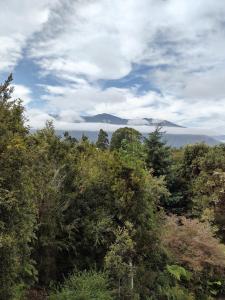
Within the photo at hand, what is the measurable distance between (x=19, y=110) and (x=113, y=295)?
24.9ft

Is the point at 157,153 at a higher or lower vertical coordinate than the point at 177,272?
higher

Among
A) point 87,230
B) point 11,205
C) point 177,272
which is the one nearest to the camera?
point 11,205

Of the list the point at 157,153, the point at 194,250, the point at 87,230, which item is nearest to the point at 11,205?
the point at 87,230

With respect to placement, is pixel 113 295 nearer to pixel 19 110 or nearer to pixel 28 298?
pixel 28 298

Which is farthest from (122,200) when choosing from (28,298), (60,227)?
(28,298)

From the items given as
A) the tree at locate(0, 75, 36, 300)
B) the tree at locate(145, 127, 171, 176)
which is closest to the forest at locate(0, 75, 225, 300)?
the tree at locate(0, 75, 36, 300)

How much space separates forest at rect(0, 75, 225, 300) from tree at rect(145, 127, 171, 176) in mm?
8458

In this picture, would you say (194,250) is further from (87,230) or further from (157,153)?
(157,153)

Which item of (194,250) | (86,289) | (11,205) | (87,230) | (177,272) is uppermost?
(11,205)

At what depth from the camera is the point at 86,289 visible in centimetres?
1399

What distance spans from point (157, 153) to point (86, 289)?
17.5 m

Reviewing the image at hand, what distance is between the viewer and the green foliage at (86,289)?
44.9 feet

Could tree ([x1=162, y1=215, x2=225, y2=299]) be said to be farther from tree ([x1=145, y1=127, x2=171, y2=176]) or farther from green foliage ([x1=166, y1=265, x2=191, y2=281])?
tree ([x1=145, y1=127, x2=171, y2=176])

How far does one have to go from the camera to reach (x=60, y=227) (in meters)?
16.6
